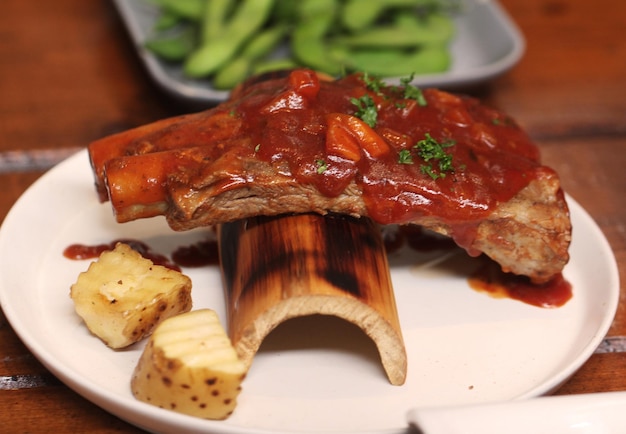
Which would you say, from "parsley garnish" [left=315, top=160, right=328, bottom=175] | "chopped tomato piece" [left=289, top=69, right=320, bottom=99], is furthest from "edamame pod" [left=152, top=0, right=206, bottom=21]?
"parsley garnish" [left=315, top=160, right=328, bottom=175]

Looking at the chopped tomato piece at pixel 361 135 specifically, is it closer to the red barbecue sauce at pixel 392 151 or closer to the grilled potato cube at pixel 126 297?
the red barbecue sauce at pixel 392 151

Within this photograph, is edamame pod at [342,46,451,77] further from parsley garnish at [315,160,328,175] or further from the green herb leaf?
parsley garnish at [315,160,328,175]

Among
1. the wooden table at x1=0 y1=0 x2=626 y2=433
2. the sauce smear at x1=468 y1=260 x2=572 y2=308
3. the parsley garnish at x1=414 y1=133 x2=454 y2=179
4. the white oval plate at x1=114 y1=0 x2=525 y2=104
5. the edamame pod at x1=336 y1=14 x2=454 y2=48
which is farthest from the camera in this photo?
the edamame pod at x1=336 y1=14 x2=454 y2=48

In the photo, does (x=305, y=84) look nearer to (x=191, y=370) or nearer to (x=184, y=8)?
(x=191, y=370)

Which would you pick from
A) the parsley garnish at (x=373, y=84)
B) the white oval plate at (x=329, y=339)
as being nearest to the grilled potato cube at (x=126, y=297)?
the white oval plate at (x=329, y=339)

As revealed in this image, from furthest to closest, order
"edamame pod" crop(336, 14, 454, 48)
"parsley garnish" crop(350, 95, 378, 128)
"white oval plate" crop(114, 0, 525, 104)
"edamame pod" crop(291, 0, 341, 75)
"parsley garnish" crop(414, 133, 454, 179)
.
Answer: "edamame pod" crop(336, 14, 454, 48) → "edamame pod" crop(291, 0, 341, 75) → "white oval plate" crop(114, 0, 525, 104) → "parsley garnish" crop(350, 95, 378, 128) → "parsley garnish" crop(414, 133, 454, 179)

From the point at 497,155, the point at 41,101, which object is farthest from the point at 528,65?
the point at 41,101
